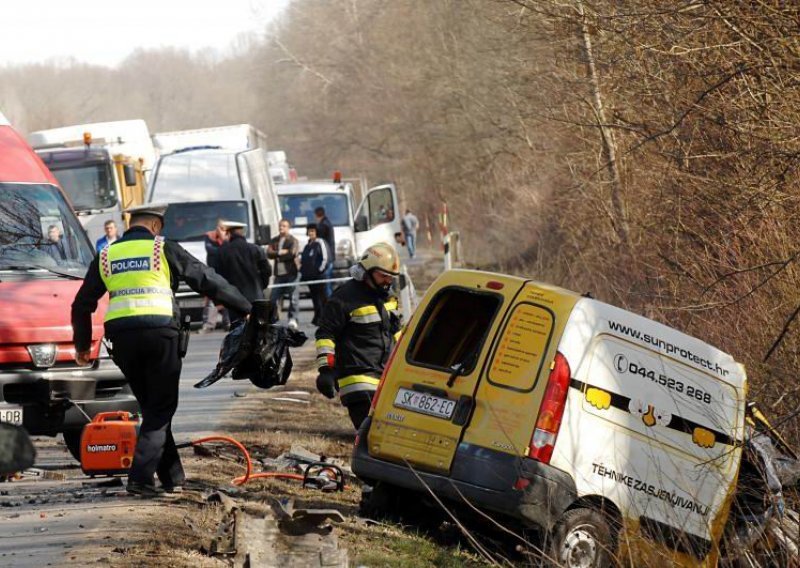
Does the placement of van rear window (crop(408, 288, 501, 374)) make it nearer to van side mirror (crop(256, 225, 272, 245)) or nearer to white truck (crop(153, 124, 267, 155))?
van side mirror (crop(256, 225, 272, 245))

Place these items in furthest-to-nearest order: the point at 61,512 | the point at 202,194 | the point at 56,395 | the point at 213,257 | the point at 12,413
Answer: the point at 202,194 < the point at 213,257 < the point at 56,395 < the point at 12,413 < the point at 61,512

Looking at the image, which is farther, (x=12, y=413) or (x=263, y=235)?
(x=263, y=235)

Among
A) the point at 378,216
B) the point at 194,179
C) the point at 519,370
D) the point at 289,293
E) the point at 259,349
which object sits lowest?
the point at 289,293

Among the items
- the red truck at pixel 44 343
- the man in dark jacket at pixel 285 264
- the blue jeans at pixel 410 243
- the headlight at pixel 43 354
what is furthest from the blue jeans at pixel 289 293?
the blue jeans at pixel 410 243

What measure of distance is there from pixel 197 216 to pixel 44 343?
552 inches

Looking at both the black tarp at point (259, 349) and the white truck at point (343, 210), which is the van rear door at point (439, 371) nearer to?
the black tarp at point (259, 349)

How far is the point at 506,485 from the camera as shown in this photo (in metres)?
7.69

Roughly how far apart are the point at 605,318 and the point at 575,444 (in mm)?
723

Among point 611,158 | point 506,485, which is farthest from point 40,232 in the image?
point 611,158

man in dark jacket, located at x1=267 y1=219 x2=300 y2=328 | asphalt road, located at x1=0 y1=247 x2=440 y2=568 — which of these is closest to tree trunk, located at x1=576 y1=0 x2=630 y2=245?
man in dark jacket, located at x1=267 y1=219 x2=300 y2=328

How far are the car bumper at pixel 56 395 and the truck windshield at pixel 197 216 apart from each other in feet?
44.6

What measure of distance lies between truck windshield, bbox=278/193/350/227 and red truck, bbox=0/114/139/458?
699 inches

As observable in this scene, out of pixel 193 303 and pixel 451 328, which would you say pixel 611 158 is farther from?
pixel 451 328

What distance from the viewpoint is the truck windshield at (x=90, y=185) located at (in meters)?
Result: 26.5
